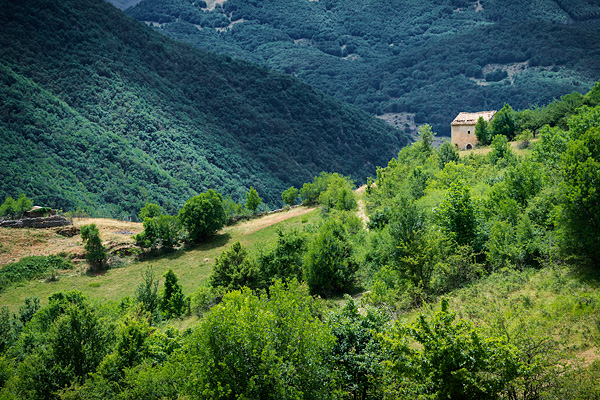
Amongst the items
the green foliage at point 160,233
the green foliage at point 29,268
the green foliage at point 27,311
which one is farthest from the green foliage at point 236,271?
the green foliage at point 29,268

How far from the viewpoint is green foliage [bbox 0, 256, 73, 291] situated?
47.9 metres

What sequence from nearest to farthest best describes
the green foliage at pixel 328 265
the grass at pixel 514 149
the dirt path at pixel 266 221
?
1. the green foliage at pixel 328 265
2. the grass at pixel 514 149
3. the dirt path at pixel 266 221

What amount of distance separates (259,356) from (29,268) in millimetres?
47296

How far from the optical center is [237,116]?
150 metres

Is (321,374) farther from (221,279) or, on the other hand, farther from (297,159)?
(297,159)

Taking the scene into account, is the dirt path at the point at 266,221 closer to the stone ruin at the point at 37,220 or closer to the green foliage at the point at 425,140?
the green foliage at the point at 425,140

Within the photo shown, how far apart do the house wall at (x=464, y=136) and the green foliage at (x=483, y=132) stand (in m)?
1.72

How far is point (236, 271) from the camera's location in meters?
34.5

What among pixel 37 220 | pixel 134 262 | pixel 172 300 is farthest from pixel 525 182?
pixel 37 220

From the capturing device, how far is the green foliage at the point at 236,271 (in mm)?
34281

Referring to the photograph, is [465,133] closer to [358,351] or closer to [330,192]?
[330,192]

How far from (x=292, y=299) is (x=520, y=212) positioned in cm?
2004

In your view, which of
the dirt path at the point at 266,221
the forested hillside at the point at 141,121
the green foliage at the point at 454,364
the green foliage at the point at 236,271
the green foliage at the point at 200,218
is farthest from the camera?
the forested hillside at the point at 141,121

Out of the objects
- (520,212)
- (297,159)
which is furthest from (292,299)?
(297,159)
